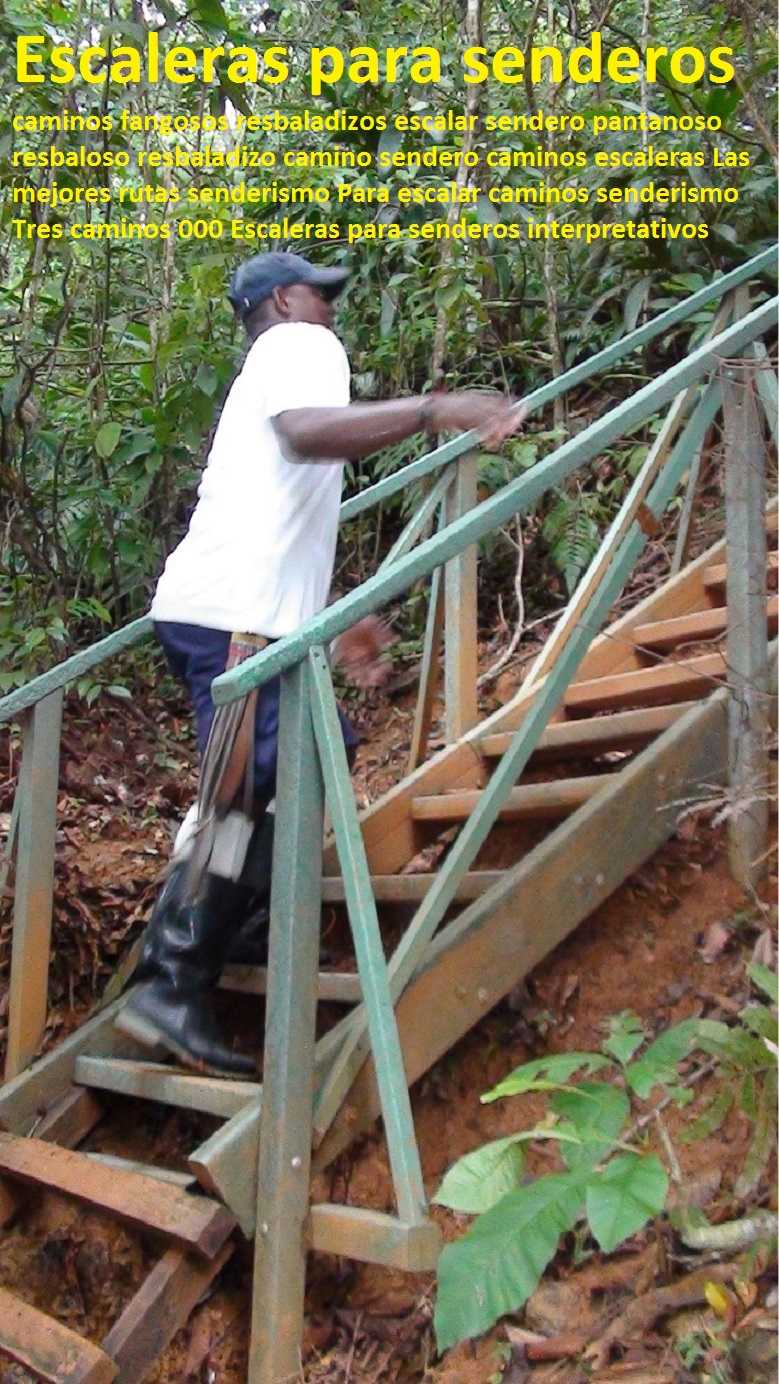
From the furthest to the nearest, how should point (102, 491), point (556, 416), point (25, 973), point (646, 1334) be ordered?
point (556, 416), point (102, 491), point (25, 973), point (646, 1334)

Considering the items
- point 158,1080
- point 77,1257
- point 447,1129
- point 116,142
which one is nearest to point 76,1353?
point 77,1257

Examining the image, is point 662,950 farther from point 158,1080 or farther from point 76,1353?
point 76,1353

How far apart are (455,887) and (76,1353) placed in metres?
1.01

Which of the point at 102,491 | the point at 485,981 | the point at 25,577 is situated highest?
the point at 102,491

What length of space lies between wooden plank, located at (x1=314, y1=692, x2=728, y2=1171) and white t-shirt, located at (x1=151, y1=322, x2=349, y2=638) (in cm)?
71

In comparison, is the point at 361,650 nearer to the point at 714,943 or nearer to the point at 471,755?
the point at 471,755

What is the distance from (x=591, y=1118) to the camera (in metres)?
1.84

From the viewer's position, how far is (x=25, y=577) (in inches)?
177

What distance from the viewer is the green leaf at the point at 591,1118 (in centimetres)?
178

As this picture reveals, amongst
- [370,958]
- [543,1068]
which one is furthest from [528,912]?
[543,1068]

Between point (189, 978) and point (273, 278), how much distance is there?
1.50m

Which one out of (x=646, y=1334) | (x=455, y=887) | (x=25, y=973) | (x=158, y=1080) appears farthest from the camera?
(x=25, y=973)

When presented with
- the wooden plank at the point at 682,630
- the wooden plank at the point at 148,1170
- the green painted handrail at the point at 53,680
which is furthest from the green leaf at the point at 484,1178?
the wooden plank at the point at 682,630

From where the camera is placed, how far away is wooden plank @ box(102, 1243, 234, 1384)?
212 cm
